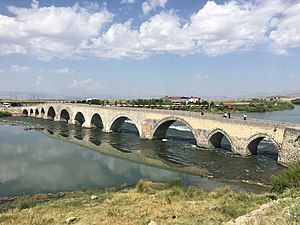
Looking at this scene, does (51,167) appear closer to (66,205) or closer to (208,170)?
(66,205)

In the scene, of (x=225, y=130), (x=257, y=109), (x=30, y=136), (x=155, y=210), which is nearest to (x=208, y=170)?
(x=225, y=130)

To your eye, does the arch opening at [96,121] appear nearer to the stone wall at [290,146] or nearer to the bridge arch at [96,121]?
the bridge arch at [96,121]

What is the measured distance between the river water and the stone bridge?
1.10 metres

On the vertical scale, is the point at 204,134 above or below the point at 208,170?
above

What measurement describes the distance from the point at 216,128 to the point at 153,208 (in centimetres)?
1713

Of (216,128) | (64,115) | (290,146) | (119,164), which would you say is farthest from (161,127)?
(64,115)

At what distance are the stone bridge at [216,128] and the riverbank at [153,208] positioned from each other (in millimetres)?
9897

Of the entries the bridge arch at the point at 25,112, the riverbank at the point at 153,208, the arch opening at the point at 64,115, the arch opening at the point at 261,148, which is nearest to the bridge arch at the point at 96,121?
the arch opening at the point at 64,115

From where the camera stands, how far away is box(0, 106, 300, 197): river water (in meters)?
20.9

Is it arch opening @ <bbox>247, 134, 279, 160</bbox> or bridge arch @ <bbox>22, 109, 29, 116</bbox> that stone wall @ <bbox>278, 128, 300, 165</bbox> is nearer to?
arch opening @ <bbox>247, 134, 279, 160</bbox>

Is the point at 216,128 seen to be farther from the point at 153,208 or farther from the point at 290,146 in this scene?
the point at 153,208

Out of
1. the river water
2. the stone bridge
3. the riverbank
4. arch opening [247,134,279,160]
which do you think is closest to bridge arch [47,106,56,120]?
the stone bridge

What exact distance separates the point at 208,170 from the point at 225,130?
5.83 metres

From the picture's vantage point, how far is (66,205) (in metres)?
15.0
